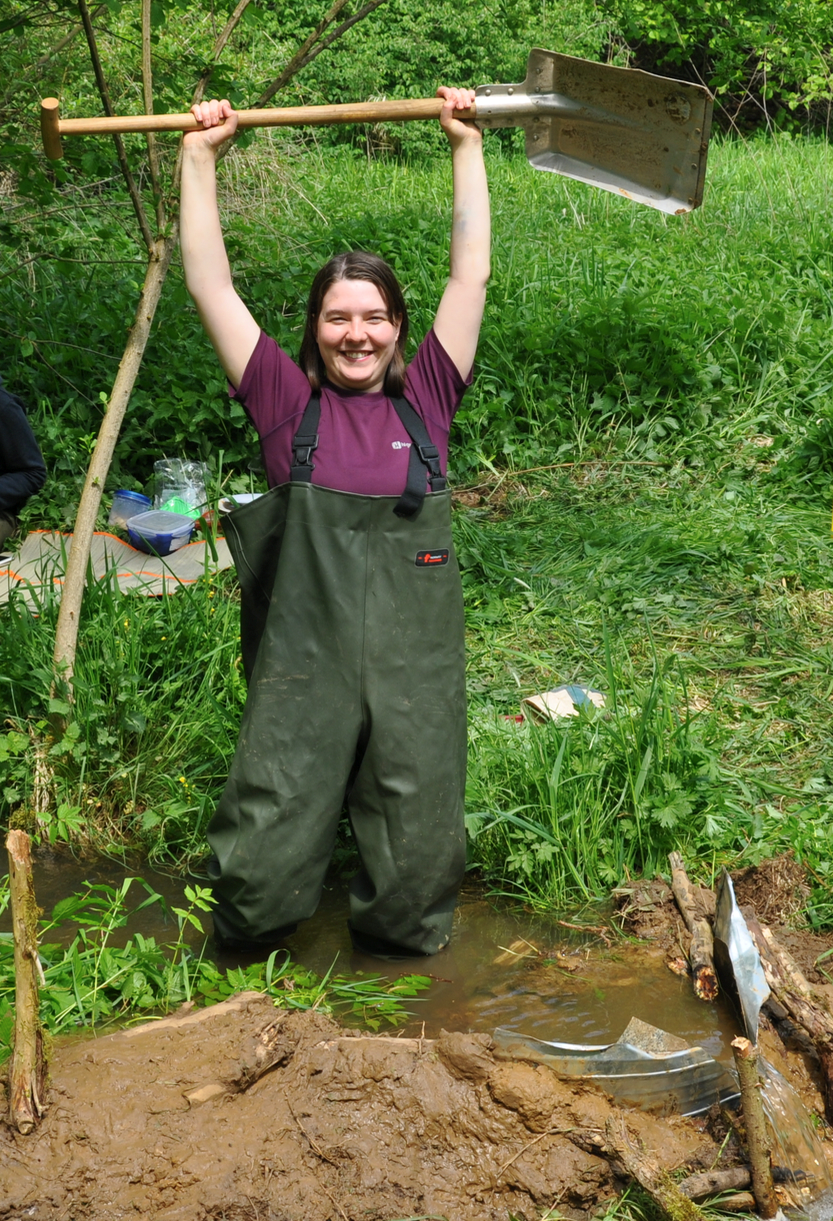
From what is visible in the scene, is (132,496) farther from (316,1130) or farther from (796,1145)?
(796,1145)

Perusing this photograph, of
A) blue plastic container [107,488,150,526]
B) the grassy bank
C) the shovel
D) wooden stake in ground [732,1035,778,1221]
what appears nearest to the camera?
wooden stake in ground [732,1035,778,1221]

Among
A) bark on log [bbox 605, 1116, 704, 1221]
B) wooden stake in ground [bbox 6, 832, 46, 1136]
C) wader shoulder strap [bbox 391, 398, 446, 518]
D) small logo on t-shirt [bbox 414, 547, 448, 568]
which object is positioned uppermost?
wader shoulder strap [bbox 391, 398, 446, 518]

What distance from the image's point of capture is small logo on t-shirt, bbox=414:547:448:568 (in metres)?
2.70

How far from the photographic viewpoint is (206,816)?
3.60 metres

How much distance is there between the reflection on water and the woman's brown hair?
176 cm

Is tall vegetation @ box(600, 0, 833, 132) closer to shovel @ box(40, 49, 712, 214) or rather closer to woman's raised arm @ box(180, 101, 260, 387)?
shovel @ box(40, 49, 712, 214)

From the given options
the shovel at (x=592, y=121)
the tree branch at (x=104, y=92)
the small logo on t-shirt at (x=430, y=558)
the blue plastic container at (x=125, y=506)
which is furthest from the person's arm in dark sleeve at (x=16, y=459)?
the small logo on t-shirt at (x=430, y=558)

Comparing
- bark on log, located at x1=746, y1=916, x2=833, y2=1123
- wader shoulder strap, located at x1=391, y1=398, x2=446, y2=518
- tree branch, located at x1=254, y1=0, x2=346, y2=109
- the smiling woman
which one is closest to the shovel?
the smiling woman

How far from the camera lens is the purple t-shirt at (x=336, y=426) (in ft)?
8.68

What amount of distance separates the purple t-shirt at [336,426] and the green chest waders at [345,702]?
4 centimetres

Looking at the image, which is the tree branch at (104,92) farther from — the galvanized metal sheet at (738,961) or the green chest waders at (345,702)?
the galvanized metal sheet at (738,961)

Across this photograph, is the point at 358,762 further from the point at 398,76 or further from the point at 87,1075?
the point at 398,76

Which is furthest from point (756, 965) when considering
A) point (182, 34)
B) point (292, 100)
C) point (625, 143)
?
point (292, 100)

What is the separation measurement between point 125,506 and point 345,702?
308 centimetres
